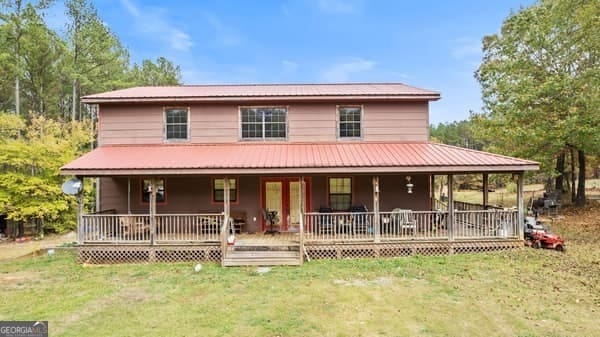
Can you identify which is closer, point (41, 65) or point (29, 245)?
point (29, 245)

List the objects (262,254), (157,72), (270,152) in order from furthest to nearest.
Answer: (157,72), (270,152), (262,254)

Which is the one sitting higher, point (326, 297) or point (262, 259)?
point (262, 259)

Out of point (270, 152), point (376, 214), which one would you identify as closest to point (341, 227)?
point (376, 214)

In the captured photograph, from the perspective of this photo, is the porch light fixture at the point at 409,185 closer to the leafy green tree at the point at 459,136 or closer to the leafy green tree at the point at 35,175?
the leafy green tree at the point at 35,175

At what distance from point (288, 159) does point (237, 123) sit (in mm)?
3174

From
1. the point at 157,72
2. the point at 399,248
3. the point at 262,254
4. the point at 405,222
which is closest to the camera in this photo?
the point at 262,254

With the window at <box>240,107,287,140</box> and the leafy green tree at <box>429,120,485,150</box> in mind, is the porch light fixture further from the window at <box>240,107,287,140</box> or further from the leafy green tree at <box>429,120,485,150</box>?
the leafy green tree at <box>429,120,485,150</box>

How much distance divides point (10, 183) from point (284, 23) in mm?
26407

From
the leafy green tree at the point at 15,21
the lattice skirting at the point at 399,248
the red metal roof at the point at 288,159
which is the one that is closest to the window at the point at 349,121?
the red metal roof at the point at 288,159

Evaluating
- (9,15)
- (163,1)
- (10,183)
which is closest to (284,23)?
(163,1)

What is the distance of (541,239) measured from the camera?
10.4 meters

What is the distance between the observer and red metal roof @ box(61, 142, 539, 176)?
975 cm

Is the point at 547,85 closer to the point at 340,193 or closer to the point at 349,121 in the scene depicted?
the point at 349,121

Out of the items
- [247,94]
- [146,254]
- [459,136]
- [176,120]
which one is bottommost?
[146,254]
